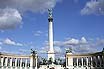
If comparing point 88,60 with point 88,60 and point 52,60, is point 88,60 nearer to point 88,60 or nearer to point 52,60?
point 88,60

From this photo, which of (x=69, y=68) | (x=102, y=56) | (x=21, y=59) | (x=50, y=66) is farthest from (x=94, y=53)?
(x=21, y=59)

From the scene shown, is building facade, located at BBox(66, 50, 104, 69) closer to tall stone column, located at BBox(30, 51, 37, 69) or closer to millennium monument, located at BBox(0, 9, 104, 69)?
millennium monument, located at BBox(0, 9, 104, 69)

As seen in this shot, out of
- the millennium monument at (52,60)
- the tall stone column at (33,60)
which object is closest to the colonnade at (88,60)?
the millennium monument at (52,60)

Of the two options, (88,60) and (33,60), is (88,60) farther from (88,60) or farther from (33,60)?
(33,60)

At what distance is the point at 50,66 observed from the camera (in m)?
119

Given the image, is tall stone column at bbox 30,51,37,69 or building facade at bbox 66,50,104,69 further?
tall stone column at bbox 30,51,37,69

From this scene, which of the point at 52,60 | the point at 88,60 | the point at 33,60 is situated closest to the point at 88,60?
the point at 88,60

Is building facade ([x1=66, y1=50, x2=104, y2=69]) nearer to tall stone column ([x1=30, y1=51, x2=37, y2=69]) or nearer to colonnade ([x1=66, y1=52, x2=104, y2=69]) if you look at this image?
colonnade ([x1=66, y1=52, x2=104, y2=69])

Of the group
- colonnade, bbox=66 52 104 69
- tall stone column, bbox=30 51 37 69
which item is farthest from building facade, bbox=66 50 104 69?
tall stone column, bbox=30 51 37 69

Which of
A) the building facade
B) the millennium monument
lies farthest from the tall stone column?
the building facade

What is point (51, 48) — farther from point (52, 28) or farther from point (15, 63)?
point (15, 63)

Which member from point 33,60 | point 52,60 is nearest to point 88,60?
point 52,60

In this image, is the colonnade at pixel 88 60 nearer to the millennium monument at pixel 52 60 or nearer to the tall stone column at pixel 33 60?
the millennium monument at pixel 52 60

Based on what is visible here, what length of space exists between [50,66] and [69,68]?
10.4 meters
